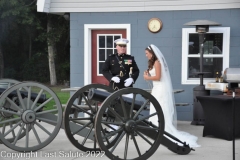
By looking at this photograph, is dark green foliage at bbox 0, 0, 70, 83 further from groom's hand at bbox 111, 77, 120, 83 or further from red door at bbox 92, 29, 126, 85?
groom's hand at bbox 111, 77, 120, 83

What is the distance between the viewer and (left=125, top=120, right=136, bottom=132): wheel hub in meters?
7.22

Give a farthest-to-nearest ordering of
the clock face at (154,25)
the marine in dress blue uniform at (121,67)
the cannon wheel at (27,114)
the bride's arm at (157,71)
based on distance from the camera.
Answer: the clock face at (154,25) → the marine in dress blue uniform at (121,67) → the bride's arm at (157,71) → the cannon wheel at (27,114)

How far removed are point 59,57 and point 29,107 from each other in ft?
70.9

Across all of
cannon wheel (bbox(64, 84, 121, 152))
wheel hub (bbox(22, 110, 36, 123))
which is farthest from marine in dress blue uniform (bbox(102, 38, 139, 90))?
wheel hub (bbox(22, 110, 36, 123))

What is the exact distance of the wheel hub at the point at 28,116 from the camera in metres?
8.04

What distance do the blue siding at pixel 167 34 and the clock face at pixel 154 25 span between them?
0.10m

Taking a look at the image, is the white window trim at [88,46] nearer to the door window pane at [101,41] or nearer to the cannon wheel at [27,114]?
the door window pane at [101,41]

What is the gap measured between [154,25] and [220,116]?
132 inches

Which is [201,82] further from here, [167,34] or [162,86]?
[162,86]

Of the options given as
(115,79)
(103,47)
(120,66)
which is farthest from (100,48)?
(115,79)

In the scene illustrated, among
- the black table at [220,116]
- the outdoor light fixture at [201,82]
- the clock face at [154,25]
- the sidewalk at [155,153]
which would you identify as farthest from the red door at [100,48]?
the black table at [220,116]

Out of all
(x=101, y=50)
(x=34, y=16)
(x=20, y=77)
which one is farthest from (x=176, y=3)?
(x=20, y=77)

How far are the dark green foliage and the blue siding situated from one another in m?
14.5

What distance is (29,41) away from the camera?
99.5ft
